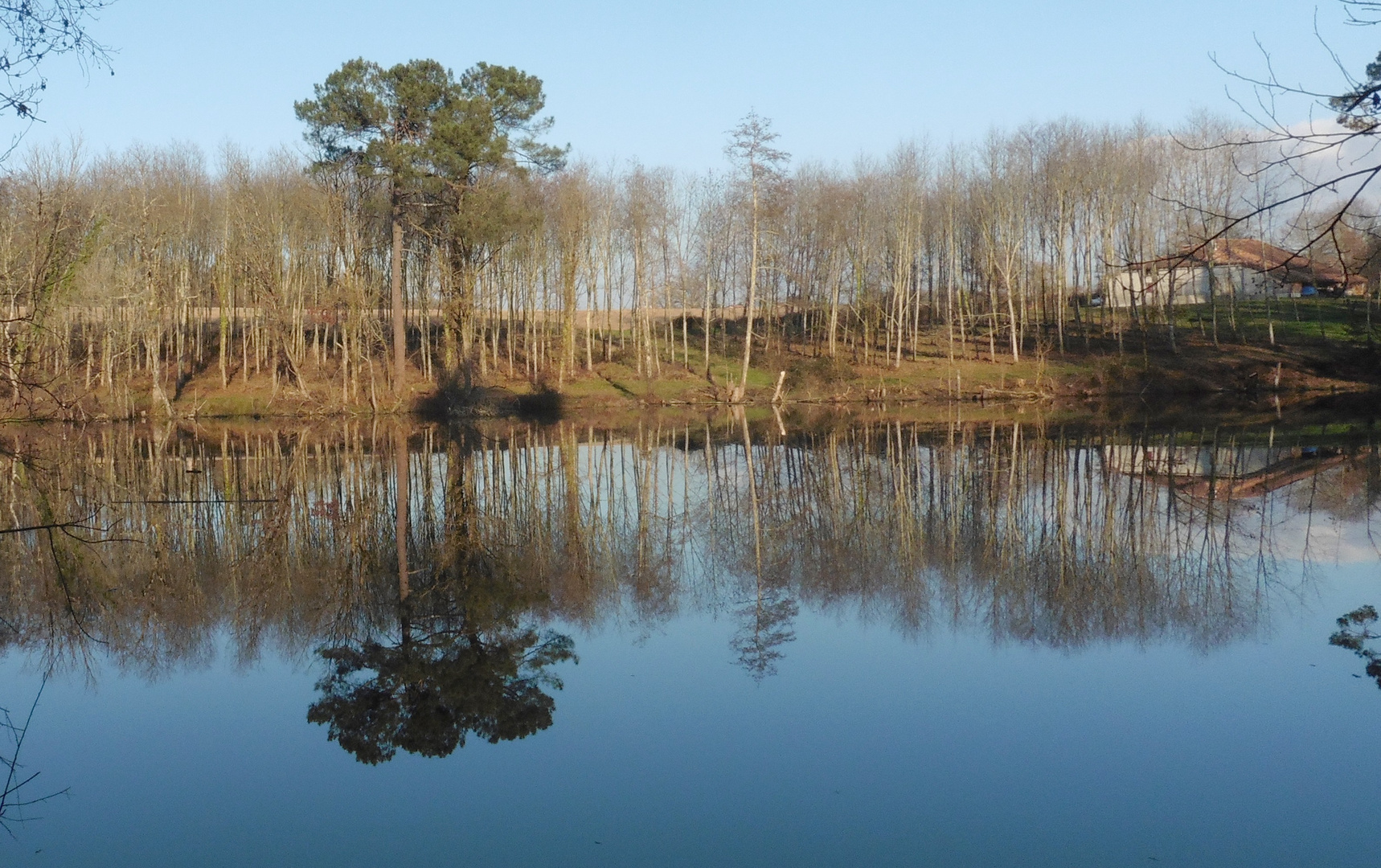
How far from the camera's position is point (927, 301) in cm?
6206

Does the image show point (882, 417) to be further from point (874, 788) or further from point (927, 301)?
point (874, 788)

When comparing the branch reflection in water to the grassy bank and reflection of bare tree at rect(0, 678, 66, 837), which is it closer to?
reflection of bare tree at rect(0, 678, 66, 837)

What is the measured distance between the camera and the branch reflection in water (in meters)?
8.90

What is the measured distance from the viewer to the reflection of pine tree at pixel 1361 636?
8180 millimetres

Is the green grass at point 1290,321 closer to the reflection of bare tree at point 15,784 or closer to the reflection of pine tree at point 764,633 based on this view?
the reflection of pine tree at point 764,633

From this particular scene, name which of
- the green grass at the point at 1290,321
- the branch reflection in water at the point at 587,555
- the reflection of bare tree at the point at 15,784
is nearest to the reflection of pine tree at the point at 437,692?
the branch reflection in water at the point at 587,555

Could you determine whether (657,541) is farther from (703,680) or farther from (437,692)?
(437,692)

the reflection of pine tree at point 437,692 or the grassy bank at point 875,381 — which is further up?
the grassy bank at point 875,381

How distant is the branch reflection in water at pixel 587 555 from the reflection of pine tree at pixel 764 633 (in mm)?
31

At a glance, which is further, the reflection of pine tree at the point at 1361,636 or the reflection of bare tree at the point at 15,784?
the reflection of pine tree at the point at 1361,636

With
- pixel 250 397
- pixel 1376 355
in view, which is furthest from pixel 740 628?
pixel 1376 355

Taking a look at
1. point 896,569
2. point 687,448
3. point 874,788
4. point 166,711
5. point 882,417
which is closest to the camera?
point 874,788

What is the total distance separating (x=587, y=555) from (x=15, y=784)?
7.35 metres

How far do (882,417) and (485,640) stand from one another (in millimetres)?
29566
